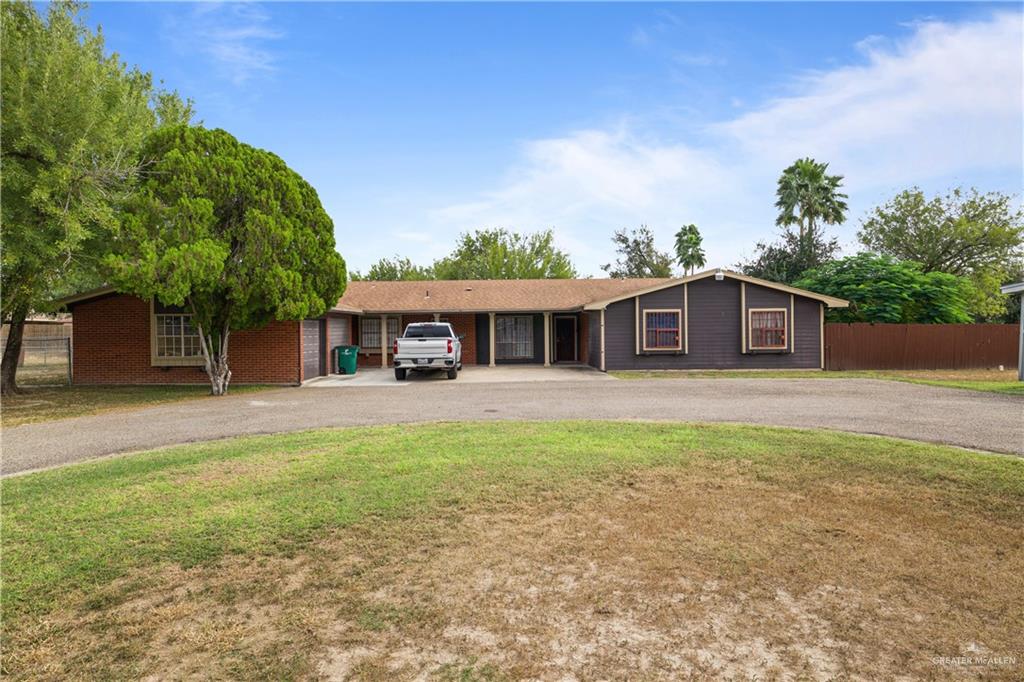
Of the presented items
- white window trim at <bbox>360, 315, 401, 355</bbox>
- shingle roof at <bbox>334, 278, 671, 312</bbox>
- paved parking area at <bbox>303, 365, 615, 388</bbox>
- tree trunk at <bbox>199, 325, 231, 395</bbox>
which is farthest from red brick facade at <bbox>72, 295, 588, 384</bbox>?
white window trim at <bbox>360, 315, 401, 355</bbox>

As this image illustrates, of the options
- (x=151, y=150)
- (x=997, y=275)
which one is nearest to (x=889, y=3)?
(x=151, y=150)

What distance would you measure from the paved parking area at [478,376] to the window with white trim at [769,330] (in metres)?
6.49

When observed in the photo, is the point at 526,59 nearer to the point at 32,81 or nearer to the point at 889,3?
the point at 889,3

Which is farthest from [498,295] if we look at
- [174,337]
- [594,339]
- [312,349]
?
[174,337]

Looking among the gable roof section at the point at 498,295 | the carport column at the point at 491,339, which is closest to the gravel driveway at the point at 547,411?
the gable roof section at the point at 498,295

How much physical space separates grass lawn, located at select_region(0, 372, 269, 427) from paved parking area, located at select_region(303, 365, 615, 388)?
9.30 ft

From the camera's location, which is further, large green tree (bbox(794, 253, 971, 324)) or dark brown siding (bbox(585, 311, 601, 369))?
large green tree (bbox(794, 253, 971, 324))

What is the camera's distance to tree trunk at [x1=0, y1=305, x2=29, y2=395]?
16250 millimetres

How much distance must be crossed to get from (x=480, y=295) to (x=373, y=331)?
17.3ft

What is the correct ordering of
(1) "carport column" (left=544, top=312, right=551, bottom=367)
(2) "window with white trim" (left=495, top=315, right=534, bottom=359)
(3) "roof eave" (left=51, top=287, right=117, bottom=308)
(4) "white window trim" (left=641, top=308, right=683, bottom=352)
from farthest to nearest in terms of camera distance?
(2) "window with white trim" (left=495, top=315, right=534, bottom=359), (1) "carport column" (left=544, top=312, right=551, bottom=367), (4) "white window trim" (left=641, top=308, right=683, bottom=352), (3) "roof eave" (left=51, top=287, right=117, bottom=308)

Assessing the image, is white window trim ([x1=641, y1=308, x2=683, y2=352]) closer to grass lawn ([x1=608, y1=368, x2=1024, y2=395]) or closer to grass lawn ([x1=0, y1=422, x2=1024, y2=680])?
grass lawn ([x1=608, y1=368, x2=1024, y2=395])

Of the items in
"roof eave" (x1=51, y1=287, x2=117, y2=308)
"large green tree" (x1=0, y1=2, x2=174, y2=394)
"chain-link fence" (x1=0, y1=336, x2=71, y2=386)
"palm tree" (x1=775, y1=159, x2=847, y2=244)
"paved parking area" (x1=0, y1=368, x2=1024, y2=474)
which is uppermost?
"palm tree" (x1=775, y1=159, x2=847, y2=244)

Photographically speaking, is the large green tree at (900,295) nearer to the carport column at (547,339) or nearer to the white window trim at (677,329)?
the white window trim at (677,329)

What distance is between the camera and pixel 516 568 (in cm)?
411
